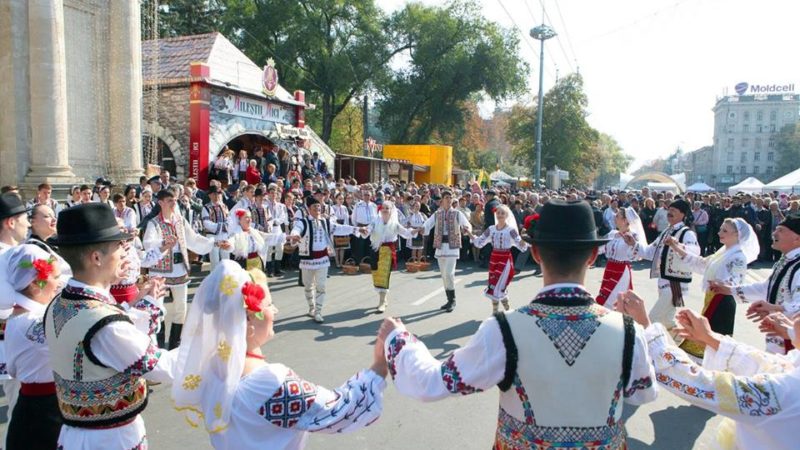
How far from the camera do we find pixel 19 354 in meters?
3.18

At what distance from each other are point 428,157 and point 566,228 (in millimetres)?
32141

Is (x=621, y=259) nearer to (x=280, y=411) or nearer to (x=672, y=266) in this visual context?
(x=672, y=266)

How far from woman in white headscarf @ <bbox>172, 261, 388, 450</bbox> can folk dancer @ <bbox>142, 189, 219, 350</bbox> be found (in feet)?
14.5

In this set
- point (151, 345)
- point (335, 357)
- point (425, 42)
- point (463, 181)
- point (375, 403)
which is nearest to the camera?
point (375, 403)

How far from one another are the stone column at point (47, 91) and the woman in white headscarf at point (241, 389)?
12.6 m

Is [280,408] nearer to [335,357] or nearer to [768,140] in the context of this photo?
[335,357]

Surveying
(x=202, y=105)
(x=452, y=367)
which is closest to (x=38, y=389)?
(x=452, y=367)

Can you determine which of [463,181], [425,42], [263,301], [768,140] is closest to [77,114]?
[263,301]

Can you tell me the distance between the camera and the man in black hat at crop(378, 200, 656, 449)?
7.06ft

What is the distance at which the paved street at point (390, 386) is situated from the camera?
4.75m

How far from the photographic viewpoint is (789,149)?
251ft

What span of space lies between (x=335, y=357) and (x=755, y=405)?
17.1 feet

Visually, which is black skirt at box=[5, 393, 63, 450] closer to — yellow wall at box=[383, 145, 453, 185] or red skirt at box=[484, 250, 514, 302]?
red skirt at box=[484, 250, 514, 302]

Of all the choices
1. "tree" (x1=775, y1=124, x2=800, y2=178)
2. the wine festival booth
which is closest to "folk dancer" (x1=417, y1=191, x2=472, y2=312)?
the wine festival booth
